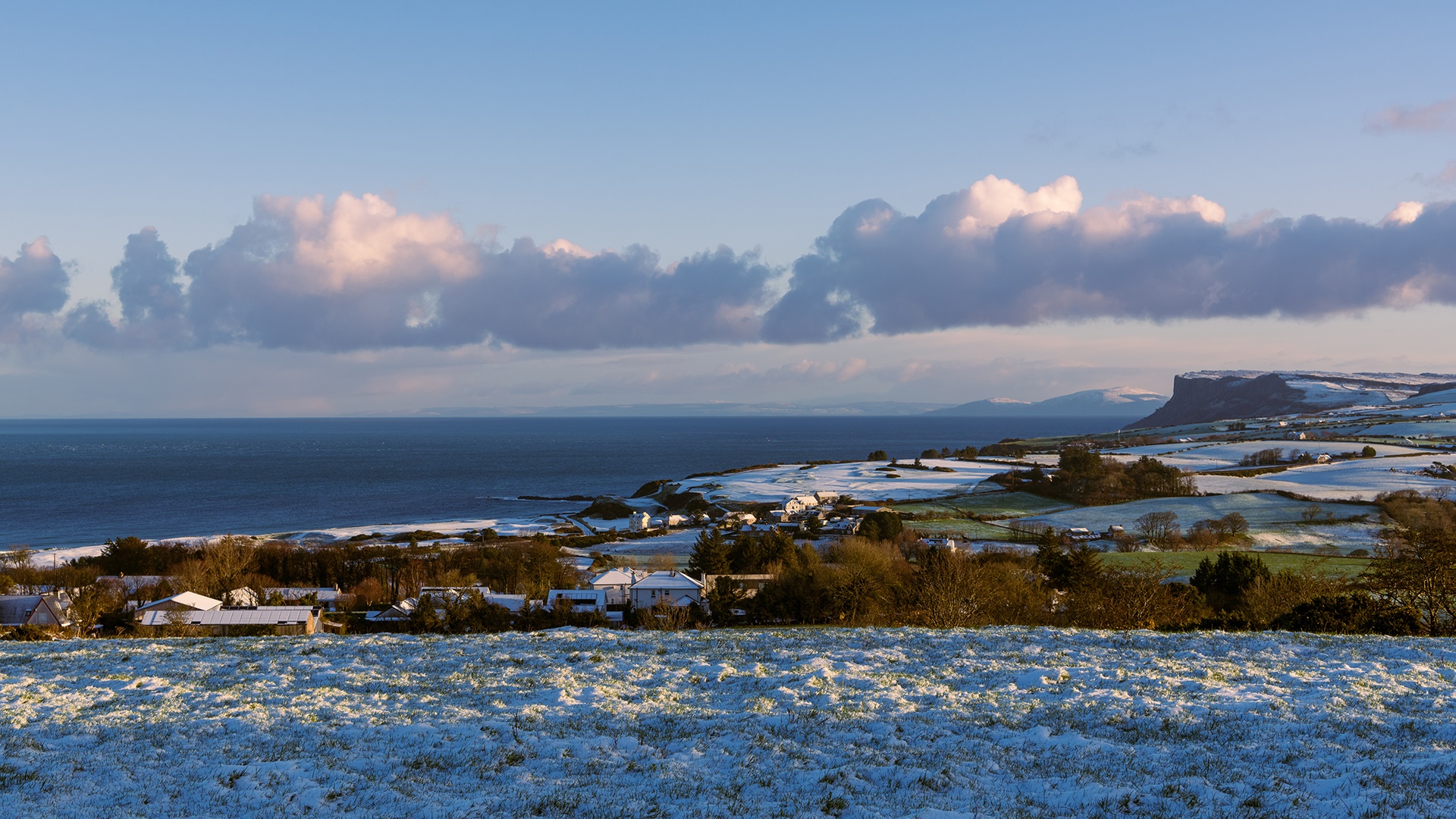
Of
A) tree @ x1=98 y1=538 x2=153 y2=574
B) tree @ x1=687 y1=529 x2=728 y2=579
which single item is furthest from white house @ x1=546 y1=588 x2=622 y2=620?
tree @ x1=98 y1=538 x2=153 y2=574

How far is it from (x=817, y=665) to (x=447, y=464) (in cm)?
16954

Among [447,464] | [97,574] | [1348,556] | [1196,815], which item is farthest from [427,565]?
[447,464]

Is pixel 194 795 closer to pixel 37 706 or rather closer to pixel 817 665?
pixel 37 706

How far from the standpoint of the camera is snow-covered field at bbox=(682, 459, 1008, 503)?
337 feet

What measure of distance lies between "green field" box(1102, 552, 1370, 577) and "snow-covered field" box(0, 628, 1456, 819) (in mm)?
31665

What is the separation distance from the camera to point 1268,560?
171 feet

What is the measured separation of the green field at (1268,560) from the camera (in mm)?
46469

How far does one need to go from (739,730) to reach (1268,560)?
52.3 metres

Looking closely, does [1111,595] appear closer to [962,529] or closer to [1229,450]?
[962,529]

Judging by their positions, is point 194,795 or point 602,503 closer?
point 194,795

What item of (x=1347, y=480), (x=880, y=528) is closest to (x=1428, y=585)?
(x=880, y=528)

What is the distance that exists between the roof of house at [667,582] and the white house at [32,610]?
26.3 m

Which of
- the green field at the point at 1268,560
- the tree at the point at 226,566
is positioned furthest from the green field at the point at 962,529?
the tree at the point at 226,566

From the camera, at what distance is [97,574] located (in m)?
53.1
